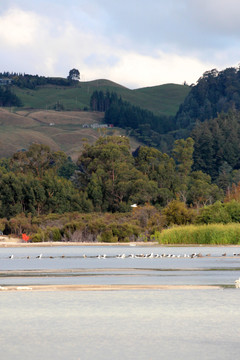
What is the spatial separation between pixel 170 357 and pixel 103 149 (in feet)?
340

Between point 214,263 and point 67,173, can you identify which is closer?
point 214,263

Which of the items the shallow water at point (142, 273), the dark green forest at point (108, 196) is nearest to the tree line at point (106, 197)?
the dark green forest at point (108, 196)

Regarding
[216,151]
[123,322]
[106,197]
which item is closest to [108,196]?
[106,197]

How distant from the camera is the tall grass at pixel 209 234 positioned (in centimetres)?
6069

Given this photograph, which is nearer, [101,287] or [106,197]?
[101,287]

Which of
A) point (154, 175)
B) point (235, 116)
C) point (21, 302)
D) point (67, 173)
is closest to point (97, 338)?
point (21, 302)

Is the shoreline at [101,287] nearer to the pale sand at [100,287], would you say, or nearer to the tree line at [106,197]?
the pale sand at [100,287]

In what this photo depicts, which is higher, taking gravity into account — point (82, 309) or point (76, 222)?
point (82, 309)

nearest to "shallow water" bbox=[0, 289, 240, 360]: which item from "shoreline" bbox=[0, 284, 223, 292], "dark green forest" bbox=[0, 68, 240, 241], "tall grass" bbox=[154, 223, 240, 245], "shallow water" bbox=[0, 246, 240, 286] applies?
"shoreline" bbox=[0, 284, 223, 292]

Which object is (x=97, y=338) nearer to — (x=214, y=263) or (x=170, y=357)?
(x=170, y=357)

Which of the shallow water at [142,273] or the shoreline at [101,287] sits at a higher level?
the shoreline at [101,287]

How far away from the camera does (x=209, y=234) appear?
2425 inches

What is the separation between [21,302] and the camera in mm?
23453

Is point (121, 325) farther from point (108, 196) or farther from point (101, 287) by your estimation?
point (108, 196)
